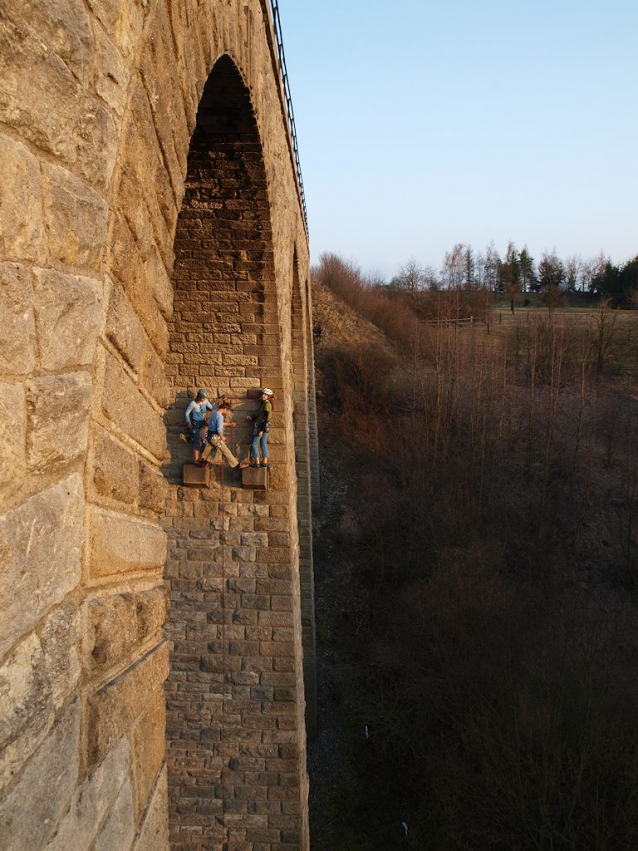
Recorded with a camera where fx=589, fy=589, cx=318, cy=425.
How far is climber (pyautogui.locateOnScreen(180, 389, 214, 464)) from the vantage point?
621 centimetres

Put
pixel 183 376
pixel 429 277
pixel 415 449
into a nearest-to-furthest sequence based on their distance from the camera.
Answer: pixel 183 376, pixel 415 449, pixel 429 277

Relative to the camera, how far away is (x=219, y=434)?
20.5 ft

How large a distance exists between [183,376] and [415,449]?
15.1 meters

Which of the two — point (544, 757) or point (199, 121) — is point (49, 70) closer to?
point (199, 121)

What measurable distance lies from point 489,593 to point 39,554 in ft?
44.3

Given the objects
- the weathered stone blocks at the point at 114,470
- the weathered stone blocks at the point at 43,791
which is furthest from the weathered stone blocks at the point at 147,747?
the weathered stone blocks at the point at 114,470

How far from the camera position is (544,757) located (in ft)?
29.6

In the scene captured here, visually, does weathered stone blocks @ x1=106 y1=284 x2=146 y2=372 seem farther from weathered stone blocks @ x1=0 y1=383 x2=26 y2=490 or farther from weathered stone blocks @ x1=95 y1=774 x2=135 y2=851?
weathered stone blocks @ x1=95 y1=774 x2=135 y2=851

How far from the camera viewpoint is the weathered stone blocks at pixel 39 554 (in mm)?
988

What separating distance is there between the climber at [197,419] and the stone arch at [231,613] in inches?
6.1

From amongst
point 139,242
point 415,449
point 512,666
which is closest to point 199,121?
point 139,242

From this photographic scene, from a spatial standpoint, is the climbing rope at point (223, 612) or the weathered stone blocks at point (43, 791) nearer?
the weathered stone blocks at point (43, 791)

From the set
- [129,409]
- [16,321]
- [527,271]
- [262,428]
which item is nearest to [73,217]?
[16,321]

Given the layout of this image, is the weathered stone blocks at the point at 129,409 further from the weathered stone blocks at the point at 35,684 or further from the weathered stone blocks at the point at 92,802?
the weathered stone blocks at the point at 92,802
